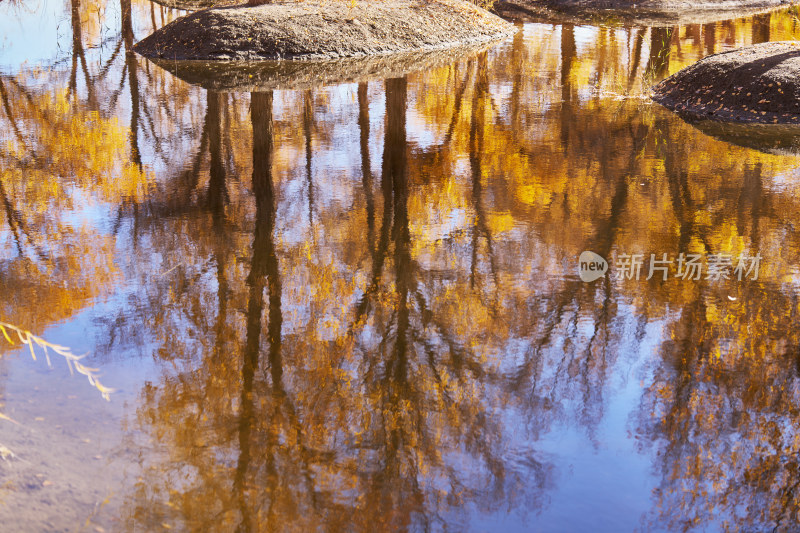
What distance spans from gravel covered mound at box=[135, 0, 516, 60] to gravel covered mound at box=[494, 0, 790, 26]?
1022 centimetres

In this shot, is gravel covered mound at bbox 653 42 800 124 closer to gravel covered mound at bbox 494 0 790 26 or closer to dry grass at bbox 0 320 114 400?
dry grass at bbox 0 320 114 400

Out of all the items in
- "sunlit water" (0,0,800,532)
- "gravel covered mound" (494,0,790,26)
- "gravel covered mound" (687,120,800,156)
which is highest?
"gravel covered mound" (494,0,790,26)

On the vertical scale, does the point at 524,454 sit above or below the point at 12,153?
below

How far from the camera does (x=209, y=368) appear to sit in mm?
6191

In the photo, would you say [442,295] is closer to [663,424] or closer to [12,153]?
[663,424]

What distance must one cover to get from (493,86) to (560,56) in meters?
5.79

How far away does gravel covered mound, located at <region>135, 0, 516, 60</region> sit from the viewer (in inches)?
850

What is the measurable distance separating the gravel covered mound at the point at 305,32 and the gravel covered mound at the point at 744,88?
9.77 meters

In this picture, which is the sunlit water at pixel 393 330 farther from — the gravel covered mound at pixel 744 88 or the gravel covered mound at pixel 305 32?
the gravel covered mound at pixel 305 32

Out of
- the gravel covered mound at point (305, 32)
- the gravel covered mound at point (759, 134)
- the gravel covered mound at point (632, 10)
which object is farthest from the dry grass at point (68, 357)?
the gravel covered mound at point (632, 10)

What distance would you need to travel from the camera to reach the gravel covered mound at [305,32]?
2159cm

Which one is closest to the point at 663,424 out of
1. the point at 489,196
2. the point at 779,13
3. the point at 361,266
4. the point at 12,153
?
the point at 361,266

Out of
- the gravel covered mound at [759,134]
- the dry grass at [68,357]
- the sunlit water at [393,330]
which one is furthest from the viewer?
the gravel covered mound at [759,134]

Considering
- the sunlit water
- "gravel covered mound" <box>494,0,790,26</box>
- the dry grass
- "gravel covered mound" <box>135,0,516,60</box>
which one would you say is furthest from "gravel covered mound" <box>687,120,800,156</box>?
"gravel covered mound" <box>494,0,790,26</box>
